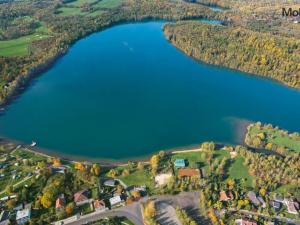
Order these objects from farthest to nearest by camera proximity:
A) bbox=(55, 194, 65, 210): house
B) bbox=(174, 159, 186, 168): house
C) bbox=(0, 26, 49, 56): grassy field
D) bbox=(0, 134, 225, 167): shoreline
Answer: bbox=(0, 26, 49, 56): grassy field < bbox=(0, 134, 225, 167): shoreline < bbox=(174, 159, 186, 168): house < bbox=(55, 194, 65, 210): house

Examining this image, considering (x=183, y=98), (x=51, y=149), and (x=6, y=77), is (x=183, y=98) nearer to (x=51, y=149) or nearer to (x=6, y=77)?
(x=51, y=149)

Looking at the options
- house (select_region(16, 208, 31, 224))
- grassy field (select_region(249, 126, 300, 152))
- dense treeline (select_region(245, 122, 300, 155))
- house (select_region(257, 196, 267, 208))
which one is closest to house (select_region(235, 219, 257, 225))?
house (select_region(257, 196, 267, 208))

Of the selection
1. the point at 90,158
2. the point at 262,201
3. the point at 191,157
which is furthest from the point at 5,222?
the point at 262,201

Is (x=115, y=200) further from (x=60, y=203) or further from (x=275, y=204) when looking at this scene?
(x=275, y=204)

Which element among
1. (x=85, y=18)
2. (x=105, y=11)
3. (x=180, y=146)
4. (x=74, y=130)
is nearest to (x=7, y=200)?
(x=74, y=130)

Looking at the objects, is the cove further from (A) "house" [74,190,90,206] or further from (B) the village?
(A) "house" [74,190,90,206]
